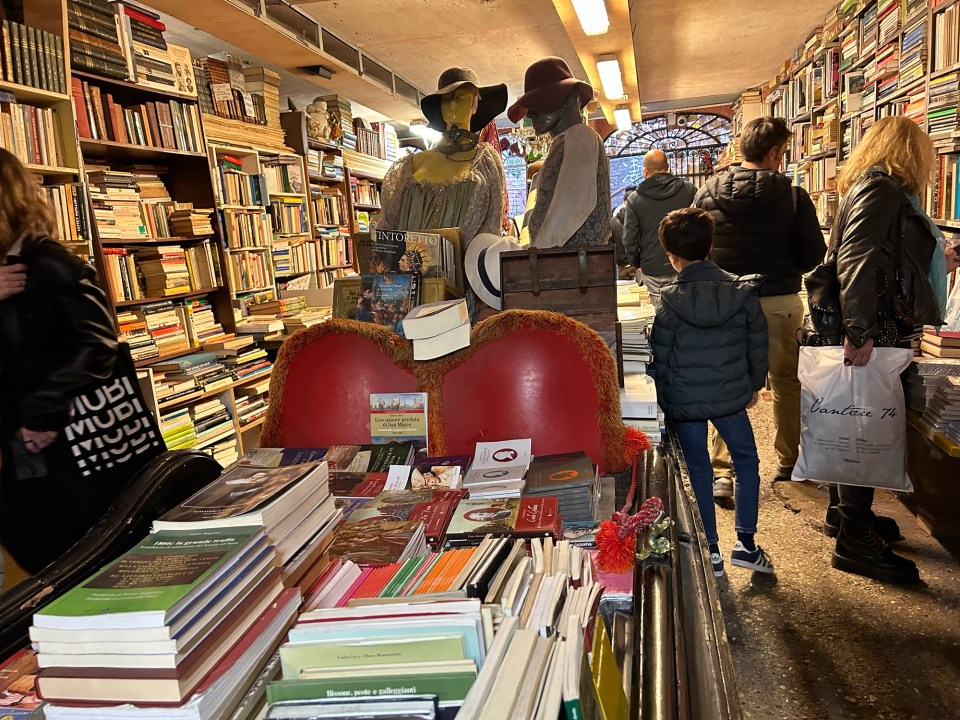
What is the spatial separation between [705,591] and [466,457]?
0.71m

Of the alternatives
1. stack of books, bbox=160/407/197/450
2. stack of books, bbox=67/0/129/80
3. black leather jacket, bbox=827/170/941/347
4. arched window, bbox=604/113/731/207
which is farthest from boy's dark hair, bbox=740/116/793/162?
arched window, bbox=604/113/731/207

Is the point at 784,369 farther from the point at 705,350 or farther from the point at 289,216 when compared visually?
the point at 289,216

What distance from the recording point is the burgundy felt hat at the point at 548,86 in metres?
2.50

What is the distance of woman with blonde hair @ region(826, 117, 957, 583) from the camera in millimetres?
2223

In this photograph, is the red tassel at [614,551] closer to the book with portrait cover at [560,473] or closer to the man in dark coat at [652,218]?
the book with portrait cover at [560,473]

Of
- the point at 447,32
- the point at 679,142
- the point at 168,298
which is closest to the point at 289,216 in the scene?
the point at 168,298

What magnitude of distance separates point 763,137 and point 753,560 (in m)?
1.77

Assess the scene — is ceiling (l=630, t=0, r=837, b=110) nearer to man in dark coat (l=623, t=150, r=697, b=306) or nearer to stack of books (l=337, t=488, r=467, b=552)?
man in dark coat (l=623, t=150, r=697, b=306)

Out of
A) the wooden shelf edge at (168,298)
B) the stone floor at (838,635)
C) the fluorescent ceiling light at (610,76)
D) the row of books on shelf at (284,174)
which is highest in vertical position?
the fluorescent ceiling light at (610,76)

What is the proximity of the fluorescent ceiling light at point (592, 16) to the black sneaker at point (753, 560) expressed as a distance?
287cm

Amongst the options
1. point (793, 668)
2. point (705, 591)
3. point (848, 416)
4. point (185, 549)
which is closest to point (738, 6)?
point (848, 416)

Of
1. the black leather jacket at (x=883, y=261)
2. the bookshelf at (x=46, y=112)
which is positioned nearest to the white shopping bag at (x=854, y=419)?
the black leather jacket at (x=883, y=261)

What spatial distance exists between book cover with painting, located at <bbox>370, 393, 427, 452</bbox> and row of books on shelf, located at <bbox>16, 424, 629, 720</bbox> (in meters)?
0.86

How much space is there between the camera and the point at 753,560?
250 centimetres
